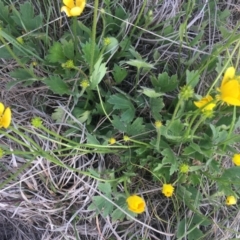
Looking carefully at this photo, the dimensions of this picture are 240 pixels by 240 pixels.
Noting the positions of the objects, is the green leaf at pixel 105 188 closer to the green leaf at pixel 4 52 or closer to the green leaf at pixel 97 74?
the green leaf at pixel 97 74

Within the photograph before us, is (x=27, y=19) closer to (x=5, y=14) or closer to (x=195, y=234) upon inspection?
(x=5, y=14)

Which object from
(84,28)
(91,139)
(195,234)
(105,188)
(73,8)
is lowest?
(195,234)

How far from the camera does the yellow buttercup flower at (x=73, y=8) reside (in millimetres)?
722

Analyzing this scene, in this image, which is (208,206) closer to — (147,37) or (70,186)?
(70,186)

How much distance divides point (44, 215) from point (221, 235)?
48 cm

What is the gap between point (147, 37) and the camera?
1.09m

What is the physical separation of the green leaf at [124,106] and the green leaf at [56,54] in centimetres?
15

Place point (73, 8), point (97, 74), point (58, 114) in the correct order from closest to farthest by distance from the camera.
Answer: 1. point (73, 8)
2. point (97, 74)
3. point (58, 114)

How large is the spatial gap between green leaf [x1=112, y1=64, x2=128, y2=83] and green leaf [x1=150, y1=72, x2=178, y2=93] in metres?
0.07

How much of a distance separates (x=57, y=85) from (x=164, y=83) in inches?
10.0

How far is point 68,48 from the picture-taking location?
3.08 feet

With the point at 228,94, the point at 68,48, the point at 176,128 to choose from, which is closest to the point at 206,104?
the point at 228,94

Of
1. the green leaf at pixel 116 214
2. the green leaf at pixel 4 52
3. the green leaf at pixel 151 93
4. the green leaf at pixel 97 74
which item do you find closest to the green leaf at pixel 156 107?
the green leaf at pixel 151 93

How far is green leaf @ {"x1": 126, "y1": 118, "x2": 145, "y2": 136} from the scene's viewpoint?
3.12 ft
